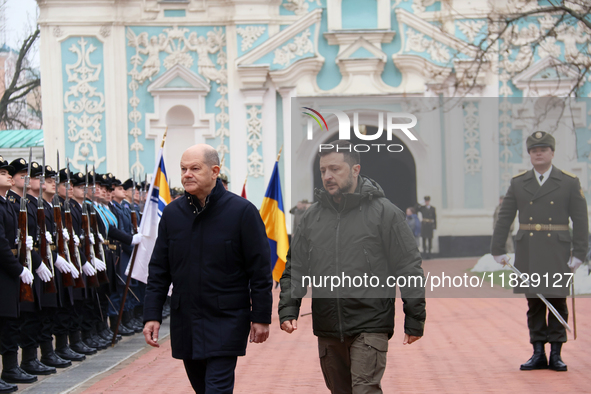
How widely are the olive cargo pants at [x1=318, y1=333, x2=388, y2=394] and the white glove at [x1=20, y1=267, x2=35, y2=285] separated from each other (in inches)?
141

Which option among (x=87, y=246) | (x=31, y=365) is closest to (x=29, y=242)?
(x=31, y=365)

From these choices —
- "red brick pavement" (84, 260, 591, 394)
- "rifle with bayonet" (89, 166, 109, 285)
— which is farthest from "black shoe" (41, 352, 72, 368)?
"rifle with bayonet" (89, 166, 109, 285)

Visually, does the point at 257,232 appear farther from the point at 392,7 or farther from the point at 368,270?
the point at 392,7

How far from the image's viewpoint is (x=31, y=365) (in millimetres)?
8047

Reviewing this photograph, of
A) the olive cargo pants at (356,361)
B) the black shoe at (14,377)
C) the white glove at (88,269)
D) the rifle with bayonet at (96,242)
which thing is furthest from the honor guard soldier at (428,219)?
the rifle with bayonet at (96,242)

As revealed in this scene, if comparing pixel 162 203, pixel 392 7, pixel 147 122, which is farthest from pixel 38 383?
pixel 392 7

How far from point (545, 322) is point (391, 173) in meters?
2.54

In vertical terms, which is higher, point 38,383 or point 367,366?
point 367,366

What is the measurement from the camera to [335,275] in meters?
4.86

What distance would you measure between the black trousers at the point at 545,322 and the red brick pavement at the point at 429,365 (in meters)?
0.33

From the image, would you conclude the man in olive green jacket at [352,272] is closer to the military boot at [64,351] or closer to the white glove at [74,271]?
the white glove at [74,271]

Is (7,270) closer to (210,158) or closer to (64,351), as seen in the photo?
(64,351)

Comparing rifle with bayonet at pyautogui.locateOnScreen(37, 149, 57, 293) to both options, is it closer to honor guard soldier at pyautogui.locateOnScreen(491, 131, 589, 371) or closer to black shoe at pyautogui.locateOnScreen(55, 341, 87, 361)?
black shoe at pyautogui.locateOnScreen(55, 341, 87, 361)

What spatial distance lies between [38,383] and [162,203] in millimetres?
3355
